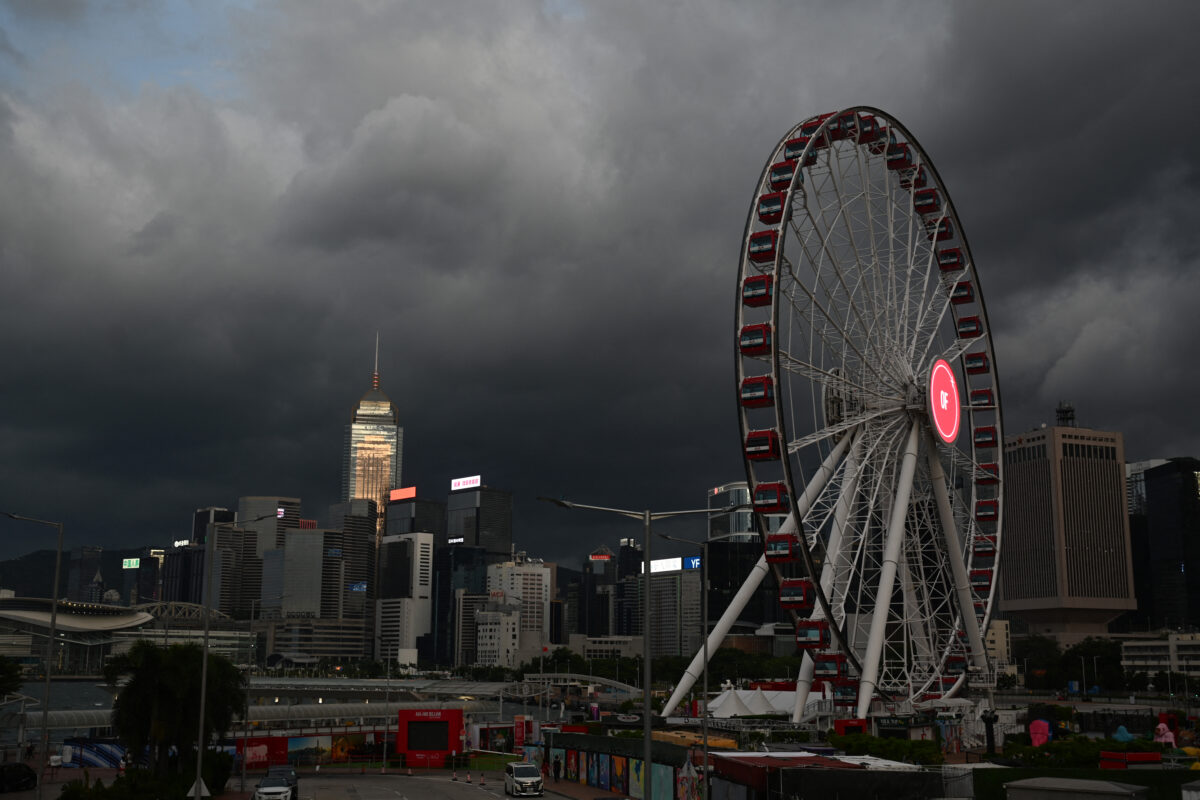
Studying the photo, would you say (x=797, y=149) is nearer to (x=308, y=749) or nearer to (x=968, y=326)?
(x=968, y=326)

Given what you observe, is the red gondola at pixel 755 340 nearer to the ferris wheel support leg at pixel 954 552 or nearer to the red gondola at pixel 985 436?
the ferris wheel support leg at pixel 954 552

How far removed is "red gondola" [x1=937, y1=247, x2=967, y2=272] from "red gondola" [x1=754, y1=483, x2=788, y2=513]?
2817cm

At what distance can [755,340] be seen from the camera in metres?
68.7

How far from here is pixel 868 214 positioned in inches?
2990

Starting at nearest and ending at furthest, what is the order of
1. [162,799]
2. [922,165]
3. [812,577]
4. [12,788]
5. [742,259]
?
1. [162,799]
2. [12,788]
3. [812,577]
4. [742,259]
5. [922,165]

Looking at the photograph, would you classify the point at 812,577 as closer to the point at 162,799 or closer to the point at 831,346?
the point at 831,346

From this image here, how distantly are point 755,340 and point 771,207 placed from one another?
348 inches

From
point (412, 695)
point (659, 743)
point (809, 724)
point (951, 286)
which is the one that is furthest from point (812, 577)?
point (412, 695)

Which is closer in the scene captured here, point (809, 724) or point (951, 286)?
point (809, 724)

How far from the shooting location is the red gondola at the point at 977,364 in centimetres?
9031

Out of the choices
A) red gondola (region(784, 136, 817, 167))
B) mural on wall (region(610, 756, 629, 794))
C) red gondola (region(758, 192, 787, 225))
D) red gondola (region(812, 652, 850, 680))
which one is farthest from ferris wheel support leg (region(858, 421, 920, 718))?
red gondola (region(784, 136, 817, 167))

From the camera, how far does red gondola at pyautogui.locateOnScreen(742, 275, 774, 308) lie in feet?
229

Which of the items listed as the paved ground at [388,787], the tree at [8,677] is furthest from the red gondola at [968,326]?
the tree at [8,677]

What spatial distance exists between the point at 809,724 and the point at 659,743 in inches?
999
